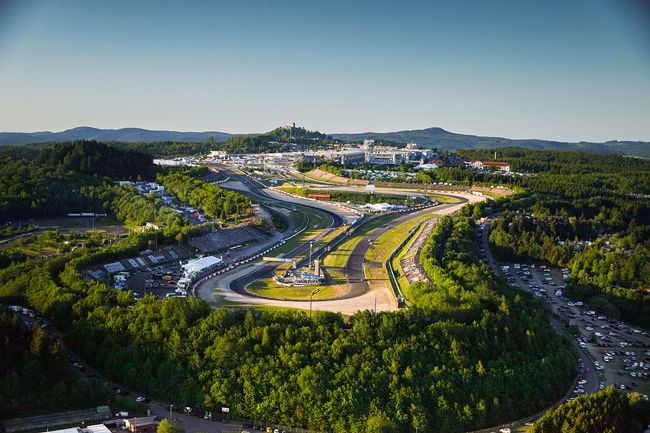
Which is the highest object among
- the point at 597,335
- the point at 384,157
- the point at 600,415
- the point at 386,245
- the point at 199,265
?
the point at 384,157

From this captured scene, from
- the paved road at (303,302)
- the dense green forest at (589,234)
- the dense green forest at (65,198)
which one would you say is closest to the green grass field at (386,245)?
the paved road at (303,302)

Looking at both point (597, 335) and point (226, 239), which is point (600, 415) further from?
point (226, 239)

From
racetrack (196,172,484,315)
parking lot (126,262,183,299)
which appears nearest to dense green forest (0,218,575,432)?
parking lot (126,262,183,299)

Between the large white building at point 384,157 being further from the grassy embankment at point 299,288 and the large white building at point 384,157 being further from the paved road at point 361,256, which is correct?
the grassy embankment at point 299,288

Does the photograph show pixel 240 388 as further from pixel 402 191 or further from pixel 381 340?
pixel 402 191

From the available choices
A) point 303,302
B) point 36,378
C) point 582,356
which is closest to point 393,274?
point 303,302

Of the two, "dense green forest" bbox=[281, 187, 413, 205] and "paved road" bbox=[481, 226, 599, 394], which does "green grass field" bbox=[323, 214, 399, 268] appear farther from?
"paved road" bbox=[481, 226, 599, 394]
